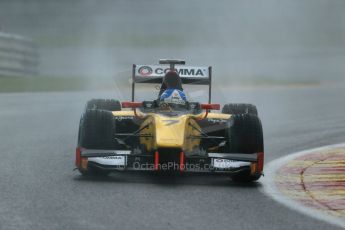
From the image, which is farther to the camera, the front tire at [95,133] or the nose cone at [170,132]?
the front tire at [95,133]

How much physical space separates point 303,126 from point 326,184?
6320mm

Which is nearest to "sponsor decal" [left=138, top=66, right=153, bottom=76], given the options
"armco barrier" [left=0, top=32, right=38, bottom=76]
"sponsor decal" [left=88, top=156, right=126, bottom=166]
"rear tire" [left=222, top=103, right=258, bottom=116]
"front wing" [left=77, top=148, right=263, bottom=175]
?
"rear tire" [left=222, top=103, right=258, bottom=116]

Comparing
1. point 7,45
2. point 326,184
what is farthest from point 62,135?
point 7,45

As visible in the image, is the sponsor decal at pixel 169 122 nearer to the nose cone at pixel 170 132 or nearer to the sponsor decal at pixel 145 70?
the nose cone at pixel 170 132

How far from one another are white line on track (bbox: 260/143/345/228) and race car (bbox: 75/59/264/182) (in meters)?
0.35

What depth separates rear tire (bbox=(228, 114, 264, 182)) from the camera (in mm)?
9945

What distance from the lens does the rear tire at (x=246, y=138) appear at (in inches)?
392

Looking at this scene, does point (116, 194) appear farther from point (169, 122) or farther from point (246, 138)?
point (246, 138)

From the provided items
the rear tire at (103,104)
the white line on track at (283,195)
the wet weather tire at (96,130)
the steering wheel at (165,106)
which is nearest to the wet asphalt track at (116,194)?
the white line on track at (283,195)

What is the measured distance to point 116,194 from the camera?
8.63 metres

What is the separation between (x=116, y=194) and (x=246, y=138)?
1969 mm

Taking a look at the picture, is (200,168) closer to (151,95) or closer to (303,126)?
(303,126)

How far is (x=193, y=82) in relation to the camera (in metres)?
12.6

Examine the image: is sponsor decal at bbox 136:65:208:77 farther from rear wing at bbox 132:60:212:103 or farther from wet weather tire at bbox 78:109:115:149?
wet weather tire at bbox 78:109:115:149
